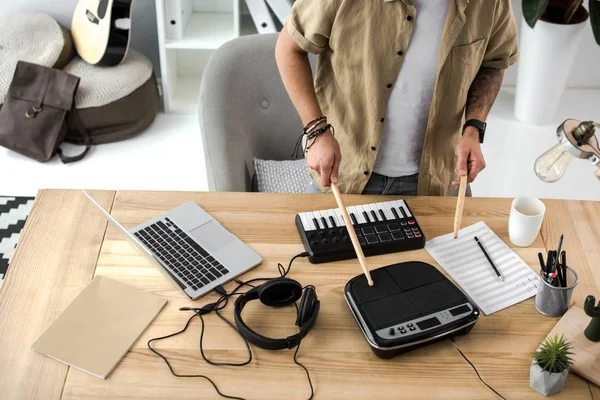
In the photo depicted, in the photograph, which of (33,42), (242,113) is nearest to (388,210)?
(242,113)

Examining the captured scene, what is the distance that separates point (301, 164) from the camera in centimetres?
206

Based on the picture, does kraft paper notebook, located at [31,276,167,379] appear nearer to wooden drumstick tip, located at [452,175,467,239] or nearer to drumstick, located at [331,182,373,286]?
drumstick, located at [331,182,373,286]

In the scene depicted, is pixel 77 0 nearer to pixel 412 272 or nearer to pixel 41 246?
pixel 41 246

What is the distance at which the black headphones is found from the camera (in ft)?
3.90

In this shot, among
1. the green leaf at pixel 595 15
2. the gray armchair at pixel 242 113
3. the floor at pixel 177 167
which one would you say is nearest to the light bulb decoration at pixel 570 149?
the gray armchair at pixel 242 113

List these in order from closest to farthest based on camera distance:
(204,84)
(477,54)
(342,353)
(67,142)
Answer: (342,353), (477,54), (204,84), (67,142)

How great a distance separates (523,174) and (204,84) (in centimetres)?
181

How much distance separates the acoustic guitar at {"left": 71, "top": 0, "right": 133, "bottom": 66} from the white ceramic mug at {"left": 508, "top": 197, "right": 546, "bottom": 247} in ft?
7.28

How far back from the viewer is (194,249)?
4.64 ft

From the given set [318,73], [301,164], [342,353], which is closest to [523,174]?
Answer: [301,164]

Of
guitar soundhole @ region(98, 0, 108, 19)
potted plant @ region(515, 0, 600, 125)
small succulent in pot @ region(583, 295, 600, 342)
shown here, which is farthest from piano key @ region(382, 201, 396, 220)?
guitar soundhole @ region(98, 0, 108, 19)

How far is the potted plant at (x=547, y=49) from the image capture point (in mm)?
3053

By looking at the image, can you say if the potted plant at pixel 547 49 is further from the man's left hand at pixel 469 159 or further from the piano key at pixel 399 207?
the piano key at pixel 399 207

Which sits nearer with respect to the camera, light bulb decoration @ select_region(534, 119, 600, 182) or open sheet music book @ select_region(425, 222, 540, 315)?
light bulb decoration @ select_region(534, 119, 600, 182)
